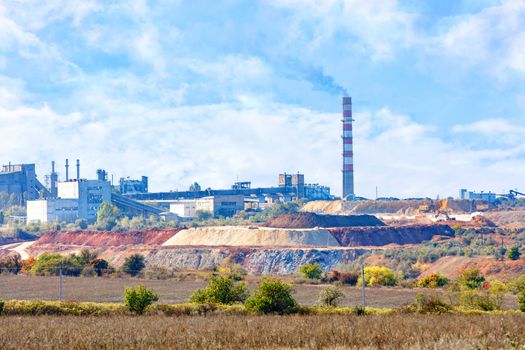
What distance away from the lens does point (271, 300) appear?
34062 mm

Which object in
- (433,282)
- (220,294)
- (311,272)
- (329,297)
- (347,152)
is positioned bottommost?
(433,282)

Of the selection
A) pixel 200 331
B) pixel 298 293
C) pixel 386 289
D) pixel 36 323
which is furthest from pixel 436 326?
pixel 386 289

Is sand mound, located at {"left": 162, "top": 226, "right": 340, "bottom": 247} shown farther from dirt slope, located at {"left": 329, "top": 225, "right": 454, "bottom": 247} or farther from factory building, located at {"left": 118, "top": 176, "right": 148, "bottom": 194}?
factory building, located at {"left": 118, "top": 176, "right": 148, "bottom": 194}

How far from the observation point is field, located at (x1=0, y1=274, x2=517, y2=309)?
145ft

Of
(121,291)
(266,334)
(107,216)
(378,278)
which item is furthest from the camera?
(107,216)

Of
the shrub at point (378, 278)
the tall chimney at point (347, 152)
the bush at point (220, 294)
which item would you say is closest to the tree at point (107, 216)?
the tall chimney at point (347, 152)

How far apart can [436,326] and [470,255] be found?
5987 cm

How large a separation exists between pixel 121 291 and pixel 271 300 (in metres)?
18.4

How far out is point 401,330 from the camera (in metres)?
23.0

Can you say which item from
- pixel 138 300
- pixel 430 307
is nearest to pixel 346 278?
pixel 430 307

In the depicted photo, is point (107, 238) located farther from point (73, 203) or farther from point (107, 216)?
point (73, 203)

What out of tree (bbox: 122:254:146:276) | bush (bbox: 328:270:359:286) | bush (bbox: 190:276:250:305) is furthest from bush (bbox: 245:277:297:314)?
tree (bbox: 122:254:146:276)

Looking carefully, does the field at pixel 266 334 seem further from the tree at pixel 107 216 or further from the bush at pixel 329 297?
the tree at pixel 107 216

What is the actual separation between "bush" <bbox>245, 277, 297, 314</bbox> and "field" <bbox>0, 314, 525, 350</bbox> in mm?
5023
